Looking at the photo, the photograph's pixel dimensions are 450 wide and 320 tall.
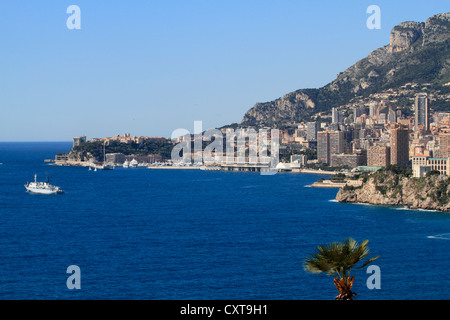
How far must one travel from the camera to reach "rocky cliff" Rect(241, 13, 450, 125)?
4060 inches

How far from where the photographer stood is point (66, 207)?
36312 millimetres

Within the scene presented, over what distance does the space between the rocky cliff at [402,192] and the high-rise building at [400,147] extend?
19.7 m

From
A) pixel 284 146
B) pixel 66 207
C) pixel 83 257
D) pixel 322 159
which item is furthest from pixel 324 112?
pixel 83 257

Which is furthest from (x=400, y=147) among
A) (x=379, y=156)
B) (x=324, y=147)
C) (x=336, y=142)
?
(x=324, y=147)

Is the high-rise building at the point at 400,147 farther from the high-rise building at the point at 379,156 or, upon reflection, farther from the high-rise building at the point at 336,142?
the high-rise building at the point at 336,142

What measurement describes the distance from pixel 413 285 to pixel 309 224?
11344mm

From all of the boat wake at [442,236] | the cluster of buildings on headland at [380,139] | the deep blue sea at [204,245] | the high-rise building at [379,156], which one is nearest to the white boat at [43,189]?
the deep blue sea at [204,245]

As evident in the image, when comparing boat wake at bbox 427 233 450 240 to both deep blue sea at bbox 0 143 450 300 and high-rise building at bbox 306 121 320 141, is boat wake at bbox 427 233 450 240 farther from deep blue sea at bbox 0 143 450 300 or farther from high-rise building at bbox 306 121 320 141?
high-rise building at bbox 306 121 320 141

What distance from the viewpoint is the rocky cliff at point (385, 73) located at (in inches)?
4060

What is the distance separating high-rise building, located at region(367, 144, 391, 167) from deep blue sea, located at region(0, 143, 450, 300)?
17141mm

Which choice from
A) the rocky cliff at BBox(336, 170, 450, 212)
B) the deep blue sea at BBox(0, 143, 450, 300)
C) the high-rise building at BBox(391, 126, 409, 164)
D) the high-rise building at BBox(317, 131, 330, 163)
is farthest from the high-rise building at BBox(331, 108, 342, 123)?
the rocky cliff at BBox(336, 170, 450, 212)

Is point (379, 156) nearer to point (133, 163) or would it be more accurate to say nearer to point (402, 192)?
point (402, 192)

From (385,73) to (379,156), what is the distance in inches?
2084
